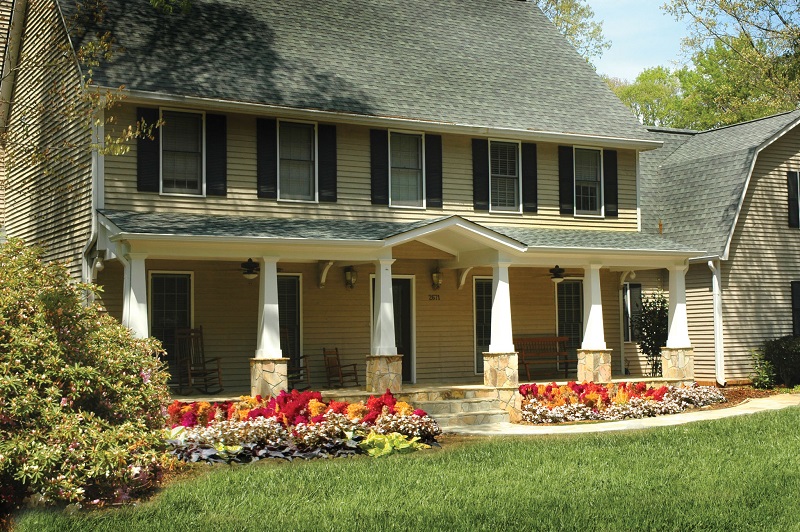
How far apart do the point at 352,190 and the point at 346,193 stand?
0.14m

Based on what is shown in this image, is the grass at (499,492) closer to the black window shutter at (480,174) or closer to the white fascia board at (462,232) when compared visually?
the white fascia board at (462,232)

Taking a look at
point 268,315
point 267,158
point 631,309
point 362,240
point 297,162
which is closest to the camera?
point 268,315

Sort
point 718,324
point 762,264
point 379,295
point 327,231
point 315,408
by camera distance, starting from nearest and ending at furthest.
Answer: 1. point 315,408
2. point 379,295
3. point 327,231
4. point 718,324
5. point 762,264

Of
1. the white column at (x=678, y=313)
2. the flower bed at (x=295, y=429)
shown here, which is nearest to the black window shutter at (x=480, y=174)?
the white column at (x=678, y=313)

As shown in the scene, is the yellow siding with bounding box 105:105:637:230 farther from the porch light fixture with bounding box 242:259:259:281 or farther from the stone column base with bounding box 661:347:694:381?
the stone column base with bounding box 661:347:694:381

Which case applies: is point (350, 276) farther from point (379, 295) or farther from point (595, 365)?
point (595, 365)

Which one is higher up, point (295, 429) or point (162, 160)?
point (162, 160)

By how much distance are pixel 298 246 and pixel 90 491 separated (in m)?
7.18

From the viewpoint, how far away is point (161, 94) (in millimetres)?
15922

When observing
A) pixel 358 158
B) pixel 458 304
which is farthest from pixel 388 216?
pixel 458 304

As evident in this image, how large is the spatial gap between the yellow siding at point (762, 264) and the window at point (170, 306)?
11382 mm

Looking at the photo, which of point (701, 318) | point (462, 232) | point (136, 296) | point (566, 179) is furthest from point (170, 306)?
point (701, 318)

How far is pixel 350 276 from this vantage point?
60.2 feet

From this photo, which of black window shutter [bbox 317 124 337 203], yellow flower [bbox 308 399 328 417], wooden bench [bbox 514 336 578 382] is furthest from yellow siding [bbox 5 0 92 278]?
wooden bench [bbox 514 336 578 382]
